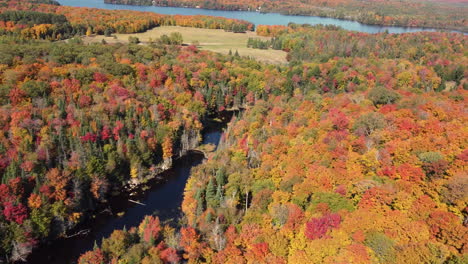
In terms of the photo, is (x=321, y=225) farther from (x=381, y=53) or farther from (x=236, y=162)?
(x=381, y=53)

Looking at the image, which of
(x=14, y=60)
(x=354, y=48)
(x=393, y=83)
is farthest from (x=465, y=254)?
(x=354, y=48)

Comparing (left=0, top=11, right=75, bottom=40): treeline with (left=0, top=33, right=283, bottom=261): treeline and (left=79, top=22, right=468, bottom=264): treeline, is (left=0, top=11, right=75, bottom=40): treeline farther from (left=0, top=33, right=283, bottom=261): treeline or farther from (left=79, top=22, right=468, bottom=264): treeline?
(left=79, top=22, right=468, bottom=264): treeline

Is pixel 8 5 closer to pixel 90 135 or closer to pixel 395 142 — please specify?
pixel 90 135

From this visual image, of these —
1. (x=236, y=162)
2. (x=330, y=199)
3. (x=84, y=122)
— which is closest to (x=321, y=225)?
(x=330, y=199)

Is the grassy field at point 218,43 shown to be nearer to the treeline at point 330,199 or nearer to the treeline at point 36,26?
the treeline at point 36,26

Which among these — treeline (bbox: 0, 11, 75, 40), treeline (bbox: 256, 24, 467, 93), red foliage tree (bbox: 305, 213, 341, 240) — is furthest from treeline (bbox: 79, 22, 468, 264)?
treeline (bbox: 0, 11, 75, 40)

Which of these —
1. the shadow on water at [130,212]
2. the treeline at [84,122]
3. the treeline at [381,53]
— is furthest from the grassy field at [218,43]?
the shadow on water at [130,212]
